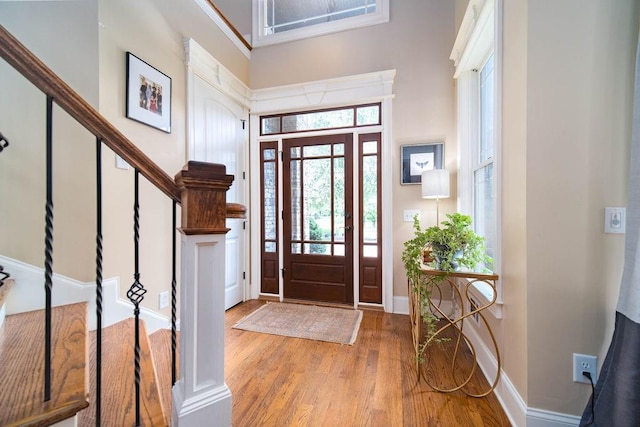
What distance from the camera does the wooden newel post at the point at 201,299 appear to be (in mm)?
938

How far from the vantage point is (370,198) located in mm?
3012

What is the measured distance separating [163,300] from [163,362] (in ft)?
2.05

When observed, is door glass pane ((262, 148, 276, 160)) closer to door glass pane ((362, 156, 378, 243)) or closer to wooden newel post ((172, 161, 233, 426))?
door glass pane ((362, 156, 378, 243))

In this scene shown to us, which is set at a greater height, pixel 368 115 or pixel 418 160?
pixel 368 115

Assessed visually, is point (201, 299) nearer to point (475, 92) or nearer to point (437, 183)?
point (437, 183)

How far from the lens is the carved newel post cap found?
3.05 ft

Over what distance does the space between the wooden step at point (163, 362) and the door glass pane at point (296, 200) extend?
5.43 ft

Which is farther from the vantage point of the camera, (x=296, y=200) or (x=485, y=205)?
(x=296, y=200)

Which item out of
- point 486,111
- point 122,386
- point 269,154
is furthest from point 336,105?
point 122,386

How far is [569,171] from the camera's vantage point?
1.24 metres

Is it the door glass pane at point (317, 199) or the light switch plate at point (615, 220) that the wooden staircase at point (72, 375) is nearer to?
the door glass pane at point (317, 199)

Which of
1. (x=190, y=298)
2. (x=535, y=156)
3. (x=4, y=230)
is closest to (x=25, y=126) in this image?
(x=4, y=230)

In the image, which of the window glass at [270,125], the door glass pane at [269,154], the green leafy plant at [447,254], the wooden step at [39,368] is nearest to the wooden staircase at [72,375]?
the wooden step at [39,368]

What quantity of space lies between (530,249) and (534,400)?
723 millimetres
